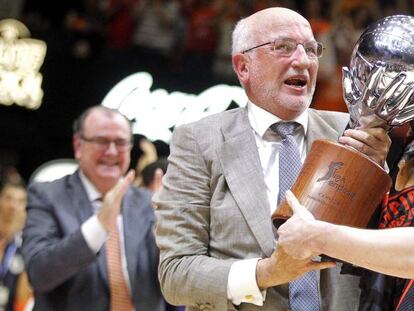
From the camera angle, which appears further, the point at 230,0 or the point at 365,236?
the point at 230,0

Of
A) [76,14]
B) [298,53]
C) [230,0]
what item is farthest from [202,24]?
[298,53]

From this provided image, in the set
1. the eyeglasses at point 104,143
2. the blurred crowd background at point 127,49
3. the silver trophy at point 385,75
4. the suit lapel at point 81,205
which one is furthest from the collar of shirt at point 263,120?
the blurred crowd background at point 127,49

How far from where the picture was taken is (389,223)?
267 cm

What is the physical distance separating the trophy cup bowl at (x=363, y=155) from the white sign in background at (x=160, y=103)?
7016 millimetres

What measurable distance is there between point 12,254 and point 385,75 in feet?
13.1

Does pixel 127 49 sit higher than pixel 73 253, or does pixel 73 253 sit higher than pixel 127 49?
pixel 73 253

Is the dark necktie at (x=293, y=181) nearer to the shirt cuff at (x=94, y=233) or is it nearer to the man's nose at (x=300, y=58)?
the man's nose at (x=300, y=58)

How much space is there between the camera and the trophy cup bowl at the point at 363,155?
8.36ft

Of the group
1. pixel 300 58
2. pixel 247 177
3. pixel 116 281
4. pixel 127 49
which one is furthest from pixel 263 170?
pixel 127 49

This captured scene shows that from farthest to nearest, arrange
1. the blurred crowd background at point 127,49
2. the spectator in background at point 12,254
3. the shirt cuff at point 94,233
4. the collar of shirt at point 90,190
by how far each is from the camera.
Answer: the blurred crowd background at point 127,49, the spectator in background at point 12,254, the collar of shirt at point 90,190, the shirt cuff at point 94,233

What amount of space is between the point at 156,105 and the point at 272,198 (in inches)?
272

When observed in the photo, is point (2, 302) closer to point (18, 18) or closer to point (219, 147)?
point (219, 147)

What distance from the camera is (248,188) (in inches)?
113

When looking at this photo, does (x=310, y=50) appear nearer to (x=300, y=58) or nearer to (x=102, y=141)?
(x=300, y=58)
